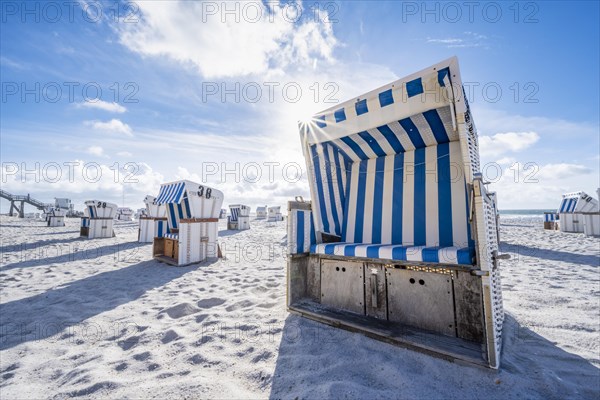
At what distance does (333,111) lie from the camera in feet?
10.1

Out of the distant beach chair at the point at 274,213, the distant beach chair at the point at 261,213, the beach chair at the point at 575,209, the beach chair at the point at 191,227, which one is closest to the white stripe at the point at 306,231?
the beach chair at the point at 191,227

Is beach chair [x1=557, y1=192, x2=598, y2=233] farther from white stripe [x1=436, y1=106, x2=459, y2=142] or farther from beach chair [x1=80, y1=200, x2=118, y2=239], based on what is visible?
beach chair [x1=80, y1=200, x2=118, y2=239]

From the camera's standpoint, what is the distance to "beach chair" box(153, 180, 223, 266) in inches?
249

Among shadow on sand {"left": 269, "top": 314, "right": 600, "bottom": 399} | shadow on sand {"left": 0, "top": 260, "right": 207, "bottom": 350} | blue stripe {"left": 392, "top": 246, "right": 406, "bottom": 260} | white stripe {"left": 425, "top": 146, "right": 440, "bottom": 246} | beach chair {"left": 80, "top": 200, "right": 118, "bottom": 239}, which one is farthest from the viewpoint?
beach chair {"left": 80, "top": 200, "right": 118, "bottom": 239}

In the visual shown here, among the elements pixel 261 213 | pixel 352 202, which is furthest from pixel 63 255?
pixel 261 213

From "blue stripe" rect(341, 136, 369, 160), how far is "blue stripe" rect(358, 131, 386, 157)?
0.17 meters

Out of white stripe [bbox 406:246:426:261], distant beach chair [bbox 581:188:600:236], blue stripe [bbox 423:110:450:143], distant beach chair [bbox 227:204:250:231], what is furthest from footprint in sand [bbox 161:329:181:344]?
distant beach chair [bbox 227:204:250:231]

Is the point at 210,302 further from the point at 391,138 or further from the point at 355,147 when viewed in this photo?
the point at 391,138

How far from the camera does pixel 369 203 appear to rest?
3.82 metres

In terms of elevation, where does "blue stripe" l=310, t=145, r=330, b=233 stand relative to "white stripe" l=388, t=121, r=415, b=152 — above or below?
below

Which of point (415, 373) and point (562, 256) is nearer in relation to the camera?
point (415, 373)

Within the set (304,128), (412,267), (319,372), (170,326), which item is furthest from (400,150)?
(170,326)

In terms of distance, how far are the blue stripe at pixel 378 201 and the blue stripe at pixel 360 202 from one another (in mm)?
180

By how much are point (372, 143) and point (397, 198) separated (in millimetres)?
839
